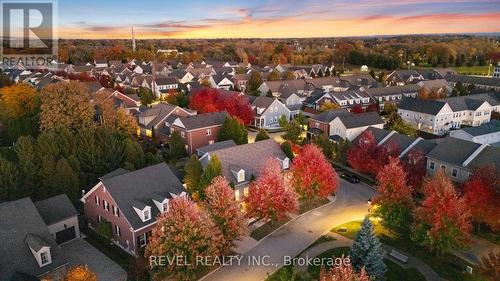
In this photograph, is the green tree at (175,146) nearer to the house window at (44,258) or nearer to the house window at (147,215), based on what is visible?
the house window at (147,215)

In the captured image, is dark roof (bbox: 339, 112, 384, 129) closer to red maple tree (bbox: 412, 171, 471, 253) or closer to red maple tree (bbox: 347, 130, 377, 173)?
red maple tree (bbox: 347, 130, 377, 173)

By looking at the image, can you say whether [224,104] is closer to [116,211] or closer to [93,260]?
[116,211]

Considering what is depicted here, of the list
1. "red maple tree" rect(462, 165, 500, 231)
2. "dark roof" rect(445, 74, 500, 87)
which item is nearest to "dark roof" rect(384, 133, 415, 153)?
"red maple tree" rect(462, 165, 500, 231)

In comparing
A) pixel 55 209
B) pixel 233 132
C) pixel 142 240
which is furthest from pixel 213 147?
pixel 55 209

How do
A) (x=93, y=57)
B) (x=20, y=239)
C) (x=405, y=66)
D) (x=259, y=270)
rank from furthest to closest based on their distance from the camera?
(x=93, y=57), (x=405, y=66), (x=259, y=270), (x=20, y=239)

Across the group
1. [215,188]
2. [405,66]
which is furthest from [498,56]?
[215,188]

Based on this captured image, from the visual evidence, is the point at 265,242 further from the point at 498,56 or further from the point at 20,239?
the point at 498,56

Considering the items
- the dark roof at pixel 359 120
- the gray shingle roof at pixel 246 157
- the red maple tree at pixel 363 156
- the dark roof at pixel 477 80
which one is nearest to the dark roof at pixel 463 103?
the dark roof at pixel 359 120
